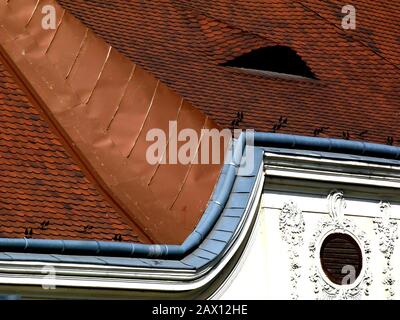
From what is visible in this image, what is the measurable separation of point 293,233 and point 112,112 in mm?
2456

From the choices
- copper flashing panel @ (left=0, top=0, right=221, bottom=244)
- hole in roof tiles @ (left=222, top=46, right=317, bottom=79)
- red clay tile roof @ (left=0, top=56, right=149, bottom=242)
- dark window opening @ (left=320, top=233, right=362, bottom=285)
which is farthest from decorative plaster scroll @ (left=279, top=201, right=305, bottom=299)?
hole in roof tiles @ (left=222, top=46, right=317, bottom=79)

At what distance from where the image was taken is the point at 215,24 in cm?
2273

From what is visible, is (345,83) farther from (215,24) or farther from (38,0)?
(38,0)

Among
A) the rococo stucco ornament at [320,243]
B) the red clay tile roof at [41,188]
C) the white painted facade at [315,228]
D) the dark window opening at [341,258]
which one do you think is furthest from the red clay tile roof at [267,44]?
the red clay tile roof at [41,188]

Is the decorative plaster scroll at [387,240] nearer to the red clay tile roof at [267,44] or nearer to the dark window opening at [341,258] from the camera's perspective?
the dark window opening at [341,258]

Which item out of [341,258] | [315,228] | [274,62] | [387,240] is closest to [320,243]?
[315,228]

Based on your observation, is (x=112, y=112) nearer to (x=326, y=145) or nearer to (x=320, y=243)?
(x=326, y=145)

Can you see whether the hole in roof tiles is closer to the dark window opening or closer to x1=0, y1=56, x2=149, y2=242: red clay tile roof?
x1=0, y1=56, x2=149, y2=242: red clay tile roof

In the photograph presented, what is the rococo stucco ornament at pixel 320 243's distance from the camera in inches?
739

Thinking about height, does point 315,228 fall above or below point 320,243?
above

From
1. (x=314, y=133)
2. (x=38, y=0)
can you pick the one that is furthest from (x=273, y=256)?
(x=38, y=0)

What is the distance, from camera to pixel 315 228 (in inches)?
743

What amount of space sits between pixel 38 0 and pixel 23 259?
4.71m

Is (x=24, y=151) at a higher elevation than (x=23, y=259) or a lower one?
higher
